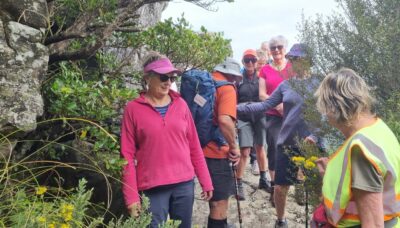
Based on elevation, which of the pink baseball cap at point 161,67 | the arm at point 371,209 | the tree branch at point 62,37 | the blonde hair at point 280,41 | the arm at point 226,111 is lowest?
the arm at point 371,209

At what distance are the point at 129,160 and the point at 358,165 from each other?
1968mm

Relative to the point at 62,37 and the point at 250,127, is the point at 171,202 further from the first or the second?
the point at 250,127

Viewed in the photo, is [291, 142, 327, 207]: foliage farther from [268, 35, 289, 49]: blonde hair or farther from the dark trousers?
[268, 35, 289, 49]: blonde hair

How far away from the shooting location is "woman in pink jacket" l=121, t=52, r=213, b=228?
3.54 m

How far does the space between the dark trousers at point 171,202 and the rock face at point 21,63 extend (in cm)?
116

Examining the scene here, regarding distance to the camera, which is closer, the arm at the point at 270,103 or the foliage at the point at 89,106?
the foliage at the point at 89,106

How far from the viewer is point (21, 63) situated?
3297 mm

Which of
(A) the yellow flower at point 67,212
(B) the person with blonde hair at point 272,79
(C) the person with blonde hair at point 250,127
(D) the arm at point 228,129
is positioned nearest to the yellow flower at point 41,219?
(A) the yellow flower at point 67,212

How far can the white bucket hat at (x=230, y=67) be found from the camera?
14.9 feet

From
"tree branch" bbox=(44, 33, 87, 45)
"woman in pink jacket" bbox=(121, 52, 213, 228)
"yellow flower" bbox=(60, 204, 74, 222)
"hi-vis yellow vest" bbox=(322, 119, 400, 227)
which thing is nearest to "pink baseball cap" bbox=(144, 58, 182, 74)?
"woman in pink jacket" bbox=(121, 52, 213, 228)

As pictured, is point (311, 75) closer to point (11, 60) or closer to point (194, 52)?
point (194, 52)

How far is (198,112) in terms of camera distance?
4.28 m

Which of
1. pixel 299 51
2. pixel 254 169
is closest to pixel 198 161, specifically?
pixel 299 51

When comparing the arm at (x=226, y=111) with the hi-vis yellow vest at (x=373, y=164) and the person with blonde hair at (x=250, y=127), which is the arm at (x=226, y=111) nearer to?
the hi-vis yellow vest at (x=373, y=164)
